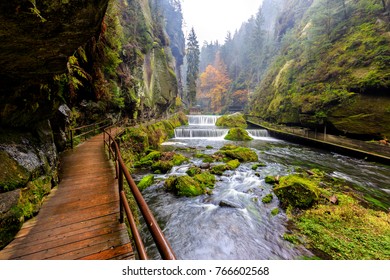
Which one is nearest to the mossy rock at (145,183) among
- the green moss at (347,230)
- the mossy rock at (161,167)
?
the mossy rock at (161,167)

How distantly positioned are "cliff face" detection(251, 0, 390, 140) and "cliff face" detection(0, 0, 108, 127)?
1666 cm

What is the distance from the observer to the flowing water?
201 inches

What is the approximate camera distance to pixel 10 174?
10.4ft

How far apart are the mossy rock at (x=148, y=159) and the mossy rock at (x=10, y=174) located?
25.9ft

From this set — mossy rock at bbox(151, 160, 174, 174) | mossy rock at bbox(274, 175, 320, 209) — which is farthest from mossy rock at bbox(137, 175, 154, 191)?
mossy rock at bbox(274, 175, 320, 209)

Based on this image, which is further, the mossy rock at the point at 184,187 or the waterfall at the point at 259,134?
the waterfall at the point at 259,134

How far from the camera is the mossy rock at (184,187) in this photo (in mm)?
7918

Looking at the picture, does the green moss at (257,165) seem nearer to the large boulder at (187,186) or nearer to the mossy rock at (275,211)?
the large boulder at (187,186)

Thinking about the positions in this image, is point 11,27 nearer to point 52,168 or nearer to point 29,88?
point 29,88

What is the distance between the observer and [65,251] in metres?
2.62

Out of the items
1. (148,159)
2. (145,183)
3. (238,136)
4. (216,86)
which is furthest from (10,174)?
(216,86)

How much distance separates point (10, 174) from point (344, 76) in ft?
70.3

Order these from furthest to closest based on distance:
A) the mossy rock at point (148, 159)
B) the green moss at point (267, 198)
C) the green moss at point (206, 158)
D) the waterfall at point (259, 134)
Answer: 1. the waterfall at point (259, 134)
2. the green moss at point (206, 158)
3. the mossy rock at point (148, 159)
4. the green moss at point (267, 198)

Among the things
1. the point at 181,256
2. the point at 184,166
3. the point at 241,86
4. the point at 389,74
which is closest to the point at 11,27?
the point at 181,256
